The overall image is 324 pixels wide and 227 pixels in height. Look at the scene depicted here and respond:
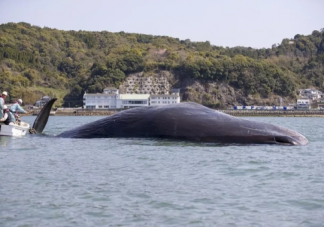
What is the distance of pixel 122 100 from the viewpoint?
5098 inches

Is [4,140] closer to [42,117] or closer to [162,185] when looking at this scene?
[42,117]

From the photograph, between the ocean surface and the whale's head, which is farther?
the whale's head

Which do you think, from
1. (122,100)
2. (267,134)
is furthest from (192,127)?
(122,100)

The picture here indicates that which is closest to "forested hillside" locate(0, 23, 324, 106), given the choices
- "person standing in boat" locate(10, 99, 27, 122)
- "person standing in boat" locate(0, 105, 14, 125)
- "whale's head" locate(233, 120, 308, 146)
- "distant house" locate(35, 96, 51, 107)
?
"distant house" locate(35, 96, 51, 107)

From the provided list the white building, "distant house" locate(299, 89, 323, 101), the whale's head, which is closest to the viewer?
the whale's head

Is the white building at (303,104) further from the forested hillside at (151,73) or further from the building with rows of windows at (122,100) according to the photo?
the building with rows of windows at (122,100)

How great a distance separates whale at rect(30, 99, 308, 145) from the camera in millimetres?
16812

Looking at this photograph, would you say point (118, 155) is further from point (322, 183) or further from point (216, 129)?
point (322, 183)

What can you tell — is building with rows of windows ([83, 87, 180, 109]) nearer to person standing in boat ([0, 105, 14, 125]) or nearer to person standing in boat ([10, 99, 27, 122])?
person standing in boat ([10, 99, 27, 122])

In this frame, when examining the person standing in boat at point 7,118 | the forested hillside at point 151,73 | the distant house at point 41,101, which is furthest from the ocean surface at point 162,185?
the forested hillside at point 151,73

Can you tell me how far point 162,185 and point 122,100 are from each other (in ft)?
391

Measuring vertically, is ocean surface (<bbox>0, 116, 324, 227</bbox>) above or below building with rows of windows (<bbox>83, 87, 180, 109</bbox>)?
below

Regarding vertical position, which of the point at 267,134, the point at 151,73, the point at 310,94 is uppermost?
the point at 151,73

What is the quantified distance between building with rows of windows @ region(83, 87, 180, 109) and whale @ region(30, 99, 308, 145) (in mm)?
109182
